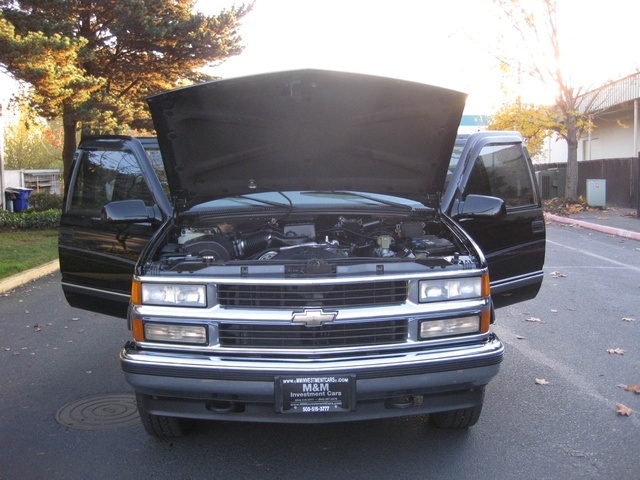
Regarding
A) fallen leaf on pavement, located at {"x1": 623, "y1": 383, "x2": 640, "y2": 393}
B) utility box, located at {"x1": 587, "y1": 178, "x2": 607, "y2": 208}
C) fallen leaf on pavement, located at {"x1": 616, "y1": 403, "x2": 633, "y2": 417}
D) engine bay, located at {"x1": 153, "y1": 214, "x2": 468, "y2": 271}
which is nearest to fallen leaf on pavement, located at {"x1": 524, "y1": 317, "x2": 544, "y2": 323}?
fallen leaf on pavement, located at {"x1": 623, "y1": 383, "x2": 640, "y2": 393}

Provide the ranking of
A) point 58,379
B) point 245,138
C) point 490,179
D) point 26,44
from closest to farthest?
point 245,138, point 58,379, point 490,179, point 26,44

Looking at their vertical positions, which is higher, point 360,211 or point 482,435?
point 360,211

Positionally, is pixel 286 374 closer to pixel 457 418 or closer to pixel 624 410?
pixel 457 418

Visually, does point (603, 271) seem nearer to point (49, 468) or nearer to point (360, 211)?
point (360, 211)

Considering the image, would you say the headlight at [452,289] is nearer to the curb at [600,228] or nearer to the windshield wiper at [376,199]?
the windshield wiper at [376,199]

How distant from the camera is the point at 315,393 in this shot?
3234mm

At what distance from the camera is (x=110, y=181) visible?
5.42 metres

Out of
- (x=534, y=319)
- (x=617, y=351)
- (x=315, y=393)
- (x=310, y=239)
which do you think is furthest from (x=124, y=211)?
(x=534, y=319)

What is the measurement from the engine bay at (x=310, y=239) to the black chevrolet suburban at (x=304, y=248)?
16 millimetres

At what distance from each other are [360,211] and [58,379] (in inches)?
110

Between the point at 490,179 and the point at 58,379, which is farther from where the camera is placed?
the point at 490,179

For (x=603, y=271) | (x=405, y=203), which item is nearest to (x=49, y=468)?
(x=405, y=203)

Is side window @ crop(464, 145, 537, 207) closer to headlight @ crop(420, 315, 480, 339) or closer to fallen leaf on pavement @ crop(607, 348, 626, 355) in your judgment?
fallen leaf on pavement @ crop(607, 348, 626, 355)

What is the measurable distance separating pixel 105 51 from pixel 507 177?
15957 mm
